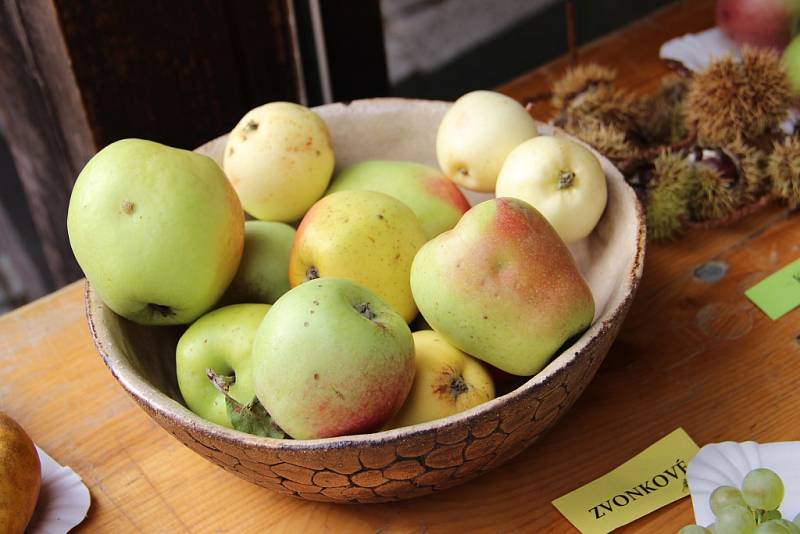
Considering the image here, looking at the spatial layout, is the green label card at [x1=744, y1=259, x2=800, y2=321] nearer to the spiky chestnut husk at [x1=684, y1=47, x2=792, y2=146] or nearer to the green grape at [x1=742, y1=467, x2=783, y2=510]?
the spiky chestnut husk at [x1=684, y1=47, x2=792, y2=146]

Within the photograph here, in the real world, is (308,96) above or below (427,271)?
below

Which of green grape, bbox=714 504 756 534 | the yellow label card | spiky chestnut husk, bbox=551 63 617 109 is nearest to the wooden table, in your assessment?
the yellow label card

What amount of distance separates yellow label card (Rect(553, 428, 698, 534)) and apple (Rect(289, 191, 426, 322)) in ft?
0.65

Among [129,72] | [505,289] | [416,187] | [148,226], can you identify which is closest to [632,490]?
[505,289]

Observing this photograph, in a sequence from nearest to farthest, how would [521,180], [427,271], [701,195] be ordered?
[427,271] → [521,180] → [701,195]

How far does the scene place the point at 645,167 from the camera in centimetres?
90

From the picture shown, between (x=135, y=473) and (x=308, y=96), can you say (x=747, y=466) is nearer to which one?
(x=135, y=473)

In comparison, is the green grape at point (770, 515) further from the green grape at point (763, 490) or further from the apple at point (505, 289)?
the apple at point (505, 289)

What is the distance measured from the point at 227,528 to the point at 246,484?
41 millimetres

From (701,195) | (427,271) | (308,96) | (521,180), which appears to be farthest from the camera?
(308,96)

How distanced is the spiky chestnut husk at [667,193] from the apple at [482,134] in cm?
17

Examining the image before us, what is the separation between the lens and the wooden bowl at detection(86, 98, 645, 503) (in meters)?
0.54

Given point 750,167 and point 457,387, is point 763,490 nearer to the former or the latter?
point 457,387

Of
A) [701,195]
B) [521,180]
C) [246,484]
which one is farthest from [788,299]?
[246,484]
